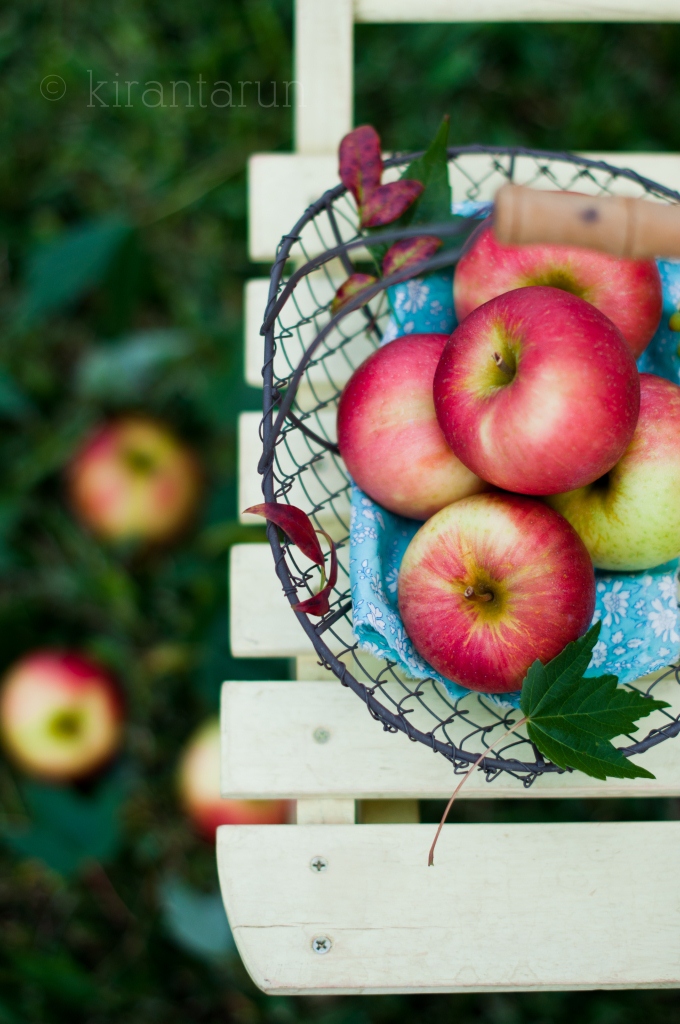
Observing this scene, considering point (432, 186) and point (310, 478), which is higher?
point (432, 186)

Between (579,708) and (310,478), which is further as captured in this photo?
(310,478)

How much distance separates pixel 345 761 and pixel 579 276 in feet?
1.41

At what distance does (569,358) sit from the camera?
56cm

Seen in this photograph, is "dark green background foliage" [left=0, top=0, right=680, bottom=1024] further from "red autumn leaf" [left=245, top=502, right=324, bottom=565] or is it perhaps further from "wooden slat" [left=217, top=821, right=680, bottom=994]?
"red autumn leaf" [left=245, top=502, right=324, bottom=565]

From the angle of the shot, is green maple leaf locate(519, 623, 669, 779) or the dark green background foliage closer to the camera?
green maple leaf locate(519, 623, 669, 779)

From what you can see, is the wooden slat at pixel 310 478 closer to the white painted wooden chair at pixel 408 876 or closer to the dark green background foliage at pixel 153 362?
the white painted wooden chair at pixel 408 876

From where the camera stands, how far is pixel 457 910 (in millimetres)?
671

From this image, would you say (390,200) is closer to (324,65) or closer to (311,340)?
(311,340)

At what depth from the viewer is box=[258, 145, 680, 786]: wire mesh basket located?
1.94 ft

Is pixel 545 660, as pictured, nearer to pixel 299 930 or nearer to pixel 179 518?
pixel 299 930

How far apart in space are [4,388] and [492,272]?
0.82m

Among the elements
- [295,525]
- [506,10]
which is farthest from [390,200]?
[506,10]

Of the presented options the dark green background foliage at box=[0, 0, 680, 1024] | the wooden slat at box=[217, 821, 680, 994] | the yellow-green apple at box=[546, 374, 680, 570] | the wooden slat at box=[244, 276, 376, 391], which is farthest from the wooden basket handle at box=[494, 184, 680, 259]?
the dark green background foliage at box=[0, 0, 680, 1024]

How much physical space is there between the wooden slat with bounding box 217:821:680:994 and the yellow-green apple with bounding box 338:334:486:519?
0.28 meters
